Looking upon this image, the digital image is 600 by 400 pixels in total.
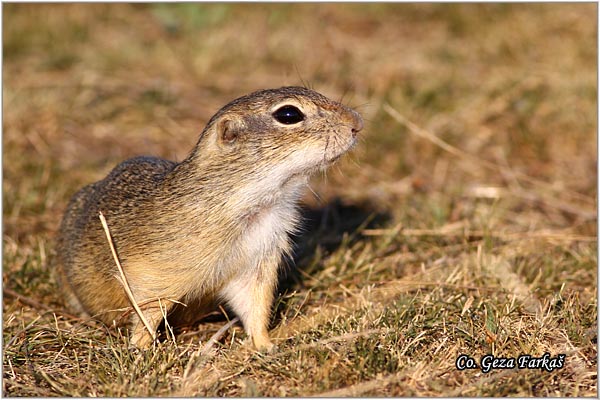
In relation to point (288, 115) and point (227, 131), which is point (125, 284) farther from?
point (288, 115)

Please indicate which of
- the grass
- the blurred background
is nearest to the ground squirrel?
the grass

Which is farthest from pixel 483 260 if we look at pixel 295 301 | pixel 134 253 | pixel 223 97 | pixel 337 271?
pixel 223 97

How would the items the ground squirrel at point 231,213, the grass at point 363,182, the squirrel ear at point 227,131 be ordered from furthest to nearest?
the squirrel ear at point 227,131 → the ground squirrel at point 231,213 → the grass at point 363,182

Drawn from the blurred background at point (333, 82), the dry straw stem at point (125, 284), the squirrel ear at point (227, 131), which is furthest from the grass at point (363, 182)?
the squirrel ear at point (227, 131)

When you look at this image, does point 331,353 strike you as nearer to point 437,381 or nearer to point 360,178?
point 437,381

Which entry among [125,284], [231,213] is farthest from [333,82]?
[125,284]

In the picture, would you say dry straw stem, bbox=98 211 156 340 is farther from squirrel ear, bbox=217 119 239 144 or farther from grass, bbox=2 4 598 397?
squirrel ear, bbox=217 119 239 144

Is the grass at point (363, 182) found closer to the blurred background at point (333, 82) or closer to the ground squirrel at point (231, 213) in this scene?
the blurred background at point (333, 82)
